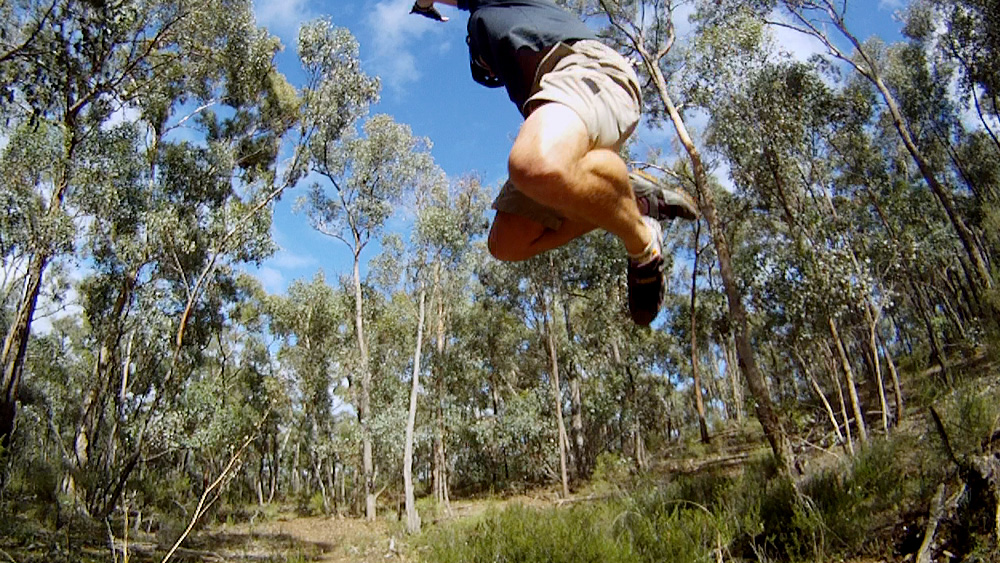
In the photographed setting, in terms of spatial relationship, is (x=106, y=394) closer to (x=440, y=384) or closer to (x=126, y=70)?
(x=126, y=70)

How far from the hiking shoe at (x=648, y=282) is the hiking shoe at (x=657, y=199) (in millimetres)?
65

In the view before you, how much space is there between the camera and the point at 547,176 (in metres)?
1.16

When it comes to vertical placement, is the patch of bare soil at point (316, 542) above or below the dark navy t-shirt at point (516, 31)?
below

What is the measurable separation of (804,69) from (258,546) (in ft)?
57.8

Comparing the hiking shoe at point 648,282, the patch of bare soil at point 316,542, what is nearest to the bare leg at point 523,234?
the hiking shoe at point 648,282

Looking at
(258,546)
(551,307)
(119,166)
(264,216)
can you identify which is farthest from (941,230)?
(119,166)

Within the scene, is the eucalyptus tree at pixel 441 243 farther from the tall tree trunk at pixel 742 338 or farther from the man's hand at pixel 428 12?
the man's hand at pixel 428 12

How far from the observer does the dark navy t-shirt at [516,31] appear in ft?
4.99

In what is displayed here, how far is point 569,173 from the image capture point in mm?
1196

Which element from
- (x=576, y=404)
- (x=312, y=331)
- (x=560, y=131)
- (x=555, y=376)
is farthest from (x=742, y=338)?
(x=312, y=331)

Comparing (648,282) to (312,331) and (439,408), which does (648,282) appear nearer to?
(439,408)

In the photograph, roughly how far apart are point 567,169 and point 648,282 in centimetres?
82

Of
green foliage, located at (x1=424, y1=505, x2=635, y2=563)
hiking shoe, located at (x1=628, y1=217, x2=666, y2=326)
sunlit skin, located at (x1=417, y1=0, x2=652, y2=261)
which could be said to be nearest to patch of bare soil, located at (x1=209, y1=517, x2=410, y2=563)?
green foliage, located at (x1=424, y1=505, x2=635, y2=563)

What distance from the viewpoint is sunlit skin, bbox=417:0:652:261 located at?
1.17m
